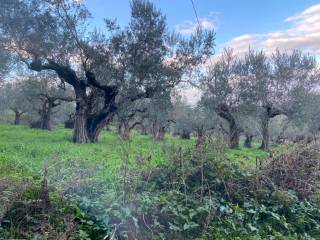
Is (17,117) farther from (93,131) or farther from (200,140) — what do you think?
(200,140)

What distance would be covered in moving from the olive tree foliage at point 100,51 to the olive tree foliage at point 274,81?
736 centimetres

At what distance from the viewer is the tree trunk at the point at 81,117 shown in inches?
968

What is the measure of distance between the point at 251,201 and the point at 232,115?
24446 mm

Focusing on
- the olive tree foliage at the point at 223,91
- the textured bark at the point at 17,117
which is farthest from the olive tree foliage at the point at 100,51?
the textured bark at the point at 17,117

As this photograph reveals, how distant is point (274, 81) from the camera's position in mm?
31266

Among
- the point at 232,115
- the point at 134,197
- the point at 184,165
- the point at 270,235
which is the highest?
the point at 232,115

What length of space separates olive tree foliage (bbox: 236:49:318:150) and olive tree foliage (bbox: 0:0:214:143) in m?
7.36

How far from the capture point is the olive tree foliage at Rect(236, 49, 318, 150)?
30719 millimetres

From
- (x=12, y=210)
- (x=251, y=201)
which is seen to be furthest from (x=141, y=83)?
(x=12, y=210)

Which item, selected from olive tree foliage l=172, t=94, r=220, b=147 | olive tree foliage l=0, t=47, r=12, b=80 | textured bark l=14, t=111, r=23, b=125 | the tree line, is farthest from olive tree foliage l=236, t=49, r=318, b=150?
textured bark l=14, t=111, r=23, b=125

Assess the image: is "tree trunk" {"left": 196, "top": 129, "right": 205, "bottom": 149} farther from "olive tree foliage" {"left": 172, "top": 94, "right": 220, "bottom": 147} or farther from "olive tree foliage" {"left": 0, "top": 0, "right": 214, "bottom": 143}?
"olive tree foliage" {"left": 172, "top": 94, "right": 220, "bottom": 147}

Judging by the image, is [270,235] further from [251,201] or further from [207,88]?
[207,88]

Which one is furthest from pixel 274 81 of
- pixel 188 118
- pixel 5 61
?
pixel 5 61

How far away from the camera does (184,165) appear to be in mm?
7117
